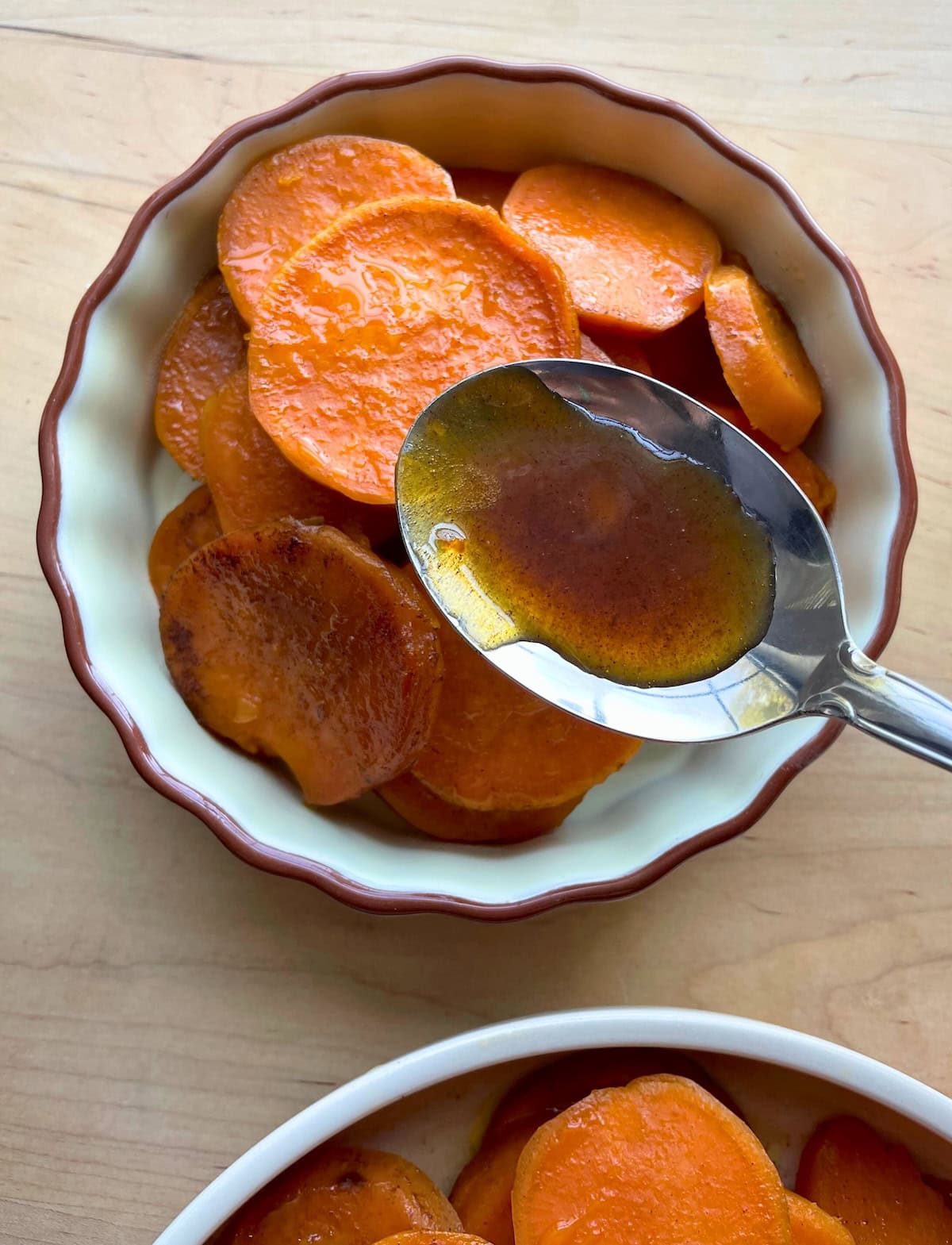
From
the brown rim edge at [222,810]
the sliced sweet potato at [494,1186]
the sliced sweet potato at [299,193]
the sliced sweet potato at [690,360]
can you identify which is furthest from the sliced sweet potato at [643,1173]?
the sliced sweet potato at [299,193]

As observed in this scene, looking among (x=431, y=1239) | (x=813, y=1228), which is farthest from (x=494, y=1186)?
(x=813, y=1228)

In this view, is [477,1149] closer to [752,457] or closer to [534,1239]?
[534,1239]

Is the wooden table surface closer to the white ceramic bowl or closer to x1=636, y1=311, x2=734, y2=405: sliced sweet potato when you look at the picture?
the white ceramic bowl

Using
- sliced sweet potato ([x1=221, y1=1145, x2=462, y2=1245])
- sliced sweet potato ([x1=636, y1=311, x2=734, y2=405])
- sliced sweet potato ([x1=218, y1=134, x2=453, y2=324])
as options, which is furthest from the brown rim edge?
sliced sweet potato ([x1=221, y1=1145, x2=462, y2=1245])

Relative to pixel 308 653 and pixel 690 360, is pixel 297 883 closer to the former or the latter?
pixel 308 653

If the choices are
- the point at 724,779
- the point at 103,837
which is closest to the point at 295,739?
the point at 103,837

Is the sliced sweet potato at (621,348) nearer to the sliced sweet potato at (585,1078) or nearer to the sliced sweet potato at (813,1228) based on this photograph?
the sliced sweet potato at (585,1078)
